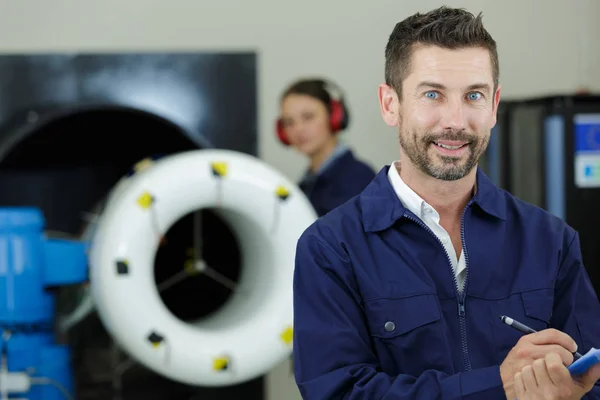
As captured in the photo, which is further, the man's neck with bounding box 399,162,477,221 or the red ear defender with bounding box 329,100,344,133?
the red ear defender with bounding box 329,100,344,133

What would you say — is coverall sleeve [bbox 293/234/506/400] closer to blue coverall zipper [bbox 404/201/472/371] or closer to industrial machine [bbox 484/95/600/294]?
blue coverall zipper [bbox 404/201/472/371]

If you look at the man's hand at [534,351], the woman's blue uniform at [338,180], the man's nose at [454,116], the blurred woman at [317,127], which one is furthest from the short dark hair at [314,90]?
the man's hand at [534,351]

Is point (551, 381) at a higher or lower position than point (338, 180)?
lower

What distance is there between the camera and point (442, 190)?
1.40 m

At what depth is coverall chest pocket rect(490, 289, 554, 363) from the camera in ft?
4.49

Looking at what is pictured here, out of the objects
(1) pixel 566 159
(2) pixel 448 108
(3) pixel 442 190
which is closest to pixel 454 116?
(2) pixel 448 108

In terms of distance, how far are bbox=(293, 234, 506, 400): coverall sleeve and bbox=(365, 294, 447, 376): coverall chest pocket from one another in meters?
0.02

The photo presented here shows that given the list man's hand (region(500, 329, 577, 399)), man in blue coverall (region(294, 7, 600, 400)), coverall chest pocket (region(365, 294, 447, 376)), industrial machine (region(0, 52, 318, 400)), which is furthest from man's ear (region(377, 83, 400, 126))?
industrial machine (region(0, 52, 318, 400))

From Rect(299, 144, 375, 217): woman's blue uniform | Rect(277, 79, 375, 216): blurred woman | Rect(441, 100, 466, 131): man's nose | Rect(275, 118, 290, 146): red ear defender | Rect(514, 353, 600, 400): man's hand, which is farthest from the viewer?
Rect(275, 118, 290, 146): red ear defender

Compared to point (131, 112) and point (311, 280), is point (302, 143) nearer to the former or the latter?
point (131, 112)

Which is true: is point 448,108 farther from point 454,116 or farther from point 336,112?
point 336,112

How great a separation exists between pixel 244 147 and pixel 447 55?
2.72 meters

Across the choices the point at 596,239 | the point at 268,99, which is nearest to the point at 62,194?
the point at 268,99

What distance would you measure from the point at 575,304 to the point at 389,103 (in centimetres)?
37
